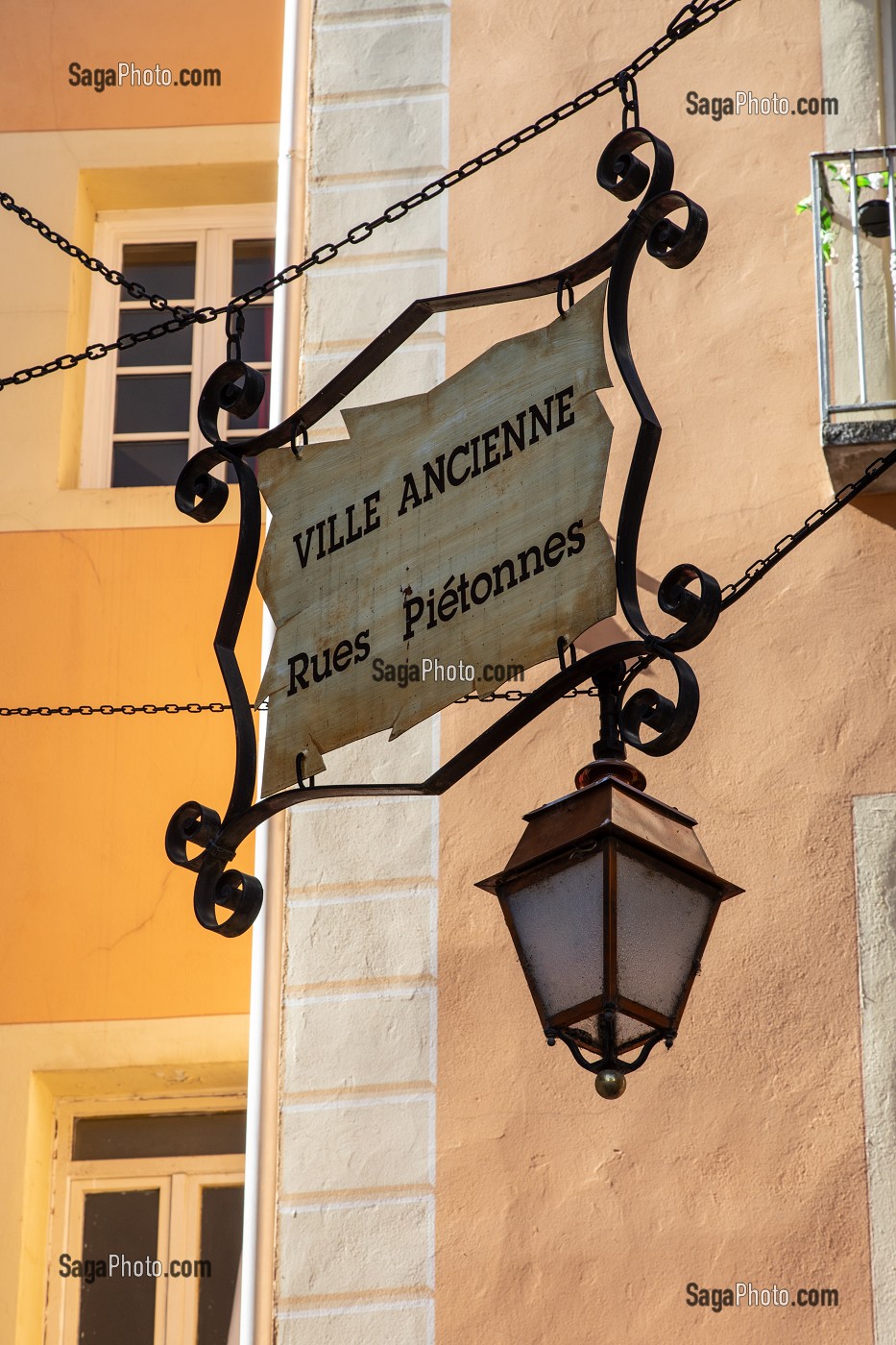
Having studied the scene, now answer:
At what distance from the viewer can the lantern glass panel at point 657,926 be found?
444cm

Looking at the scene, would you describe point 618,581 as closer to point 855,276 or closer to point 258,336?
point 855,276

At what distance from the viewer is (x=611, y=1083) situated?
4.34 m

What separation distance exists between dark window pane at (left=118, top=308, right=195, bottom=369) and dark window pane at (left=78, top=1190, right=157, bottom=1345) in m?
3.28

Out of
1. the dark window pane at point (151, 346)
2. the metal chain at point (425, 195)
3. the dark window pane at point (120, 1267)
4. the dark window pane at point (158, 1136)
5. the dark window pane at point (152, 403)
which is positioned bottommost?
the dark window pane at point (120, 1267)

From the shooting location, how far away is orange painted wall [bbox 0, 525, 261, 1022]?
285 inches

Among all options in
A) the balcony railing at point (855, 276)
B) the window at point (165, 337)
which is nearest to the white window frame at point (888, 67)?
the balcony railing at point (855, 276)

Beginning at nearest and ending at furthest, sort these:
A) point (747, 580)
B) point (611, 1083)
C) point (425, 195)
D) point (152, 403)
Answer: point (611, 1083)
point (425, 195)
point (747, 580)
point (152, 403)

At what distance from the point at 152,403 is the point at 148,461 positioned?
289mm

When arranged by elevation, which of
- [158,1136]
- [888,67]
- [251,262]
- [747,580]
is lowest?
[158,1136]

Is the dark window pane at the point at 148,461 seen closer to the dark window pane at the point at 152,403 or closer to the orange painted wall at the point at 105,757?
the dark window pane at the point at 152,403

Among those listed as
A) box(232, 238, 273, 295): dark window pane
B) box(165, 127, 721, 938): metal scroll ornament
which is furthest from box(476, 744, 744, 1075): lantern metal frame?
box(232, 238, 273, 295): dark window pane

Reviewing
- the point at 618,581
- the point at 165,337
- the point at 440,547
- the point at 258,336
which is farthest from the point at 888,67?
the point at 618,581

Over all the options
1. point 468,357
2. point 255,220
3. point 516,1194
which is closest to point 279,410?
point 468,357

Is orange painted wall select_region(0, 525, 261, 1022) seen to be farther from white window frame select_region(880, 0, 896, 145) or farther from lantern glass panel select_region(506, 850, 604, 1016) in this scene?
lantern glass panel select_region(506, 850, 604, 1016)
